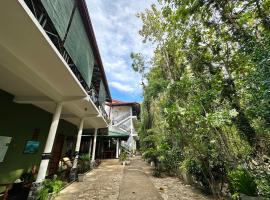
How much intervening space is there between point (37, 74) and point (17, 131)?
3.21 m

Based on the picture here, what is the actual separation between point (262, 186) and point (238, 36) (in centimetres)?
462

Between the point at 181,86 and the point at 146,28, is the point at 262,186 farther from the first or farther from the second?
the point at 146,28

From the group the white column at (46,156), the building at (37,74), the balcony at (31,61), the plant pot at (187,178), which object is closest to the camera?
the balcony at (31,61)

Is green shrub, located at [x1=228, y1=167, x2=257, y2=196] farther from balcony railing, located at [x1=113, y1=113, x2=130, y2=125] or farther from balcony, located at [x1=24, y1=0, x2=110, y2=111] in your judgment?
balcony railing, located at [x1=113, y1=113, x2=130, y2=125]

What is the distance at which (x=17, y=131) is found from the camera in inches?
248

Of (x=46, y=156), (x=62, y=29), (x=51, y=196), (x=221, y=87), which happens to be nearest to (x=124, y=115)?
(x=46, y=156)

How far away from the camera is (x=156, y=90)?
1327 centimetres

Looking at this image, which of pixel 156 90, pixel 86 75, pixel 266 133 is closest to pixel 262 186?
pixel 266 133

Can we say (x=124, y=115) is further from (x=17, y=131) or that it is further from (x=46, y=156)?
(x=46, y=156)

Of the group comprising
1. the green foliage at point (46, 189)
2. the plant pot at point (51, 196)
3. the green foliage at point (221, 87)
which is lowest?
the plant pot at point (51, 196)

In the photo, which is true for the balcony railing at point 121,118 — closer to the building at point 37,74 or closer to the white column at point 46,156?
the building at point 37,74

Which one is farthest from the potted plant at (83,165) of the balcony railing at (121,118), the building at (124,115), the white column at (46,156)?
the balcony railing at (121,118)

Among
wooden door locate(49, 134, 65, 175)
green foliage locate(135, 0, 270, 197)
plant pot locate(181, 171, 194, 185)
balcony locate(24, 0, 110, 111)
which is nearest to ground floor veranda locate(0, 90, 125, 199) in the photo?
wooden door locate(49, 134, 65, 175)

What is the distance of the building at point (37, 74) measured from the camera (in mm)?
3180
